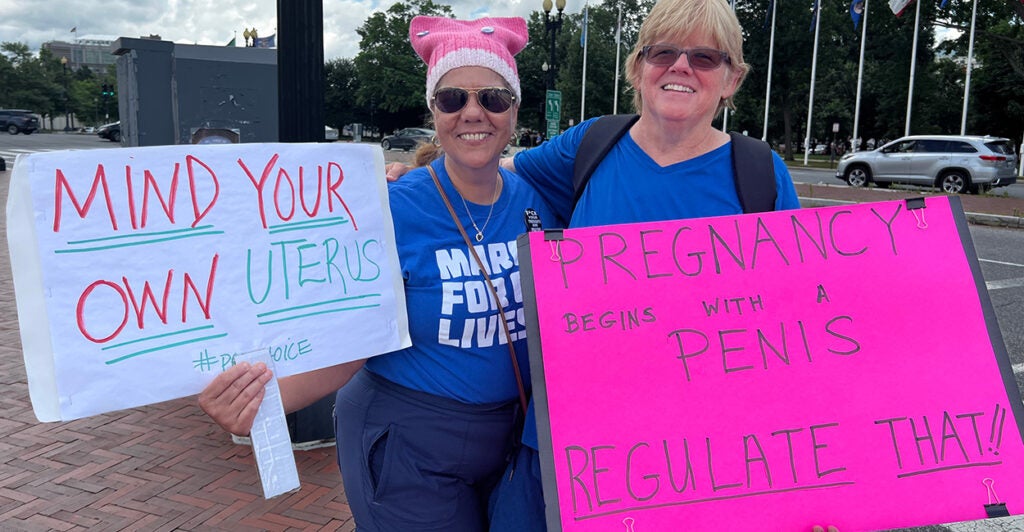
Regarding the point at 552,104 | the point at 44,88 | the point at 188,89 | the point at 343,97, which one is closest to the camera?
the point at 188,89

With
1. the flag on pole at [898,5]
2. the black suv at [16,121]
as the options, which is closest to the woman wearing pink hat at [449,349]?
the flag on pole at [898,5]

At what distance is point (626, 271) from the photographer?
1.77 metres

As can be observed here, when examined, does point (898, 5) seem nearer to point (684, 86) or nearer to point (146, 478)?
point (684, 86)

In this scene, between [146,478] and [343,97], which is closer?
[146,478]

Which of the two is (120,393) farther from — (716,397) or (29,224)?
(716,397)

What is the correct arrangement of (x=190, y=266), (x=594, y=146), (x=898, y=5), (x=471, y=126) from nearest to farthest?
(x=190, y=266) < (x=471, y=126) < (x=594, y=146) < (x=898, y=5)

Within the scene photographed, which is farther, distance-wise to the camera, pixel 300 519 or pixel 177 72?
pixel 177 72

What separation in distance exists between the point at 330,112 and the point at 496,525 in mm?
67336

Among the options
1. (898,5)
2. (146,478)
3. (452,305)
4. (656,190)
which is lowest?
(146,478)

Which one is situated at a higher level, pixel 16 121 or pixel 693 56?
pixel 16 121

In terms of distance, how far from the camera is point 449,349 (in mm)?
1820

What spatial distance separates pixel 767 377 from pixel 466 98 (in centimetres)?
103

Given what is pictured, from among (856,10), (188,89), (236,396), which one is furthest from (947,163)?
(236,396)

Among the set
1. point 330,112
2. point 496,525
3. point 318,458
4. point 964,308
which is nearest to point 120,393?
point 496,525
